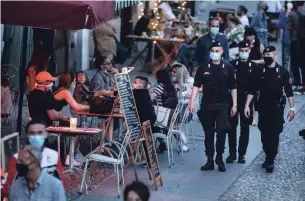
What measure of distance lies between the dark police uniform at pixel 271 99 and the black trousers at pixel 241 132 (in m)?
0.30

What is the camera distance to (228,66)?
13.1 meters

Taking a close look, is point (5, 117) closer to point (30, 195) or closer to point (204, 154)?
point (204, 154)

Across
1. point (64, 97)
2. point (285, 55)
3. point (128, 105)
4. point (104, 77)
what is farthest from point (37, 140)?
point (285, 55)

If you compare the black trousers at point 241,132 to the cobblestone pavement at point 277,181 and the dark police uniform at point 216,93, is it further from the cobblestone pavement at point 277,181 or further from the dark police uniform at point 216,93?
the dark police uniform at point 216,93

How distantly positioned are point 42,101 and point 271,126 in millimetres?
3470

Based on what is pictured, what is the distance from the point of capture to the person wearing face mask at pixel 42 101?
1180 centimetres

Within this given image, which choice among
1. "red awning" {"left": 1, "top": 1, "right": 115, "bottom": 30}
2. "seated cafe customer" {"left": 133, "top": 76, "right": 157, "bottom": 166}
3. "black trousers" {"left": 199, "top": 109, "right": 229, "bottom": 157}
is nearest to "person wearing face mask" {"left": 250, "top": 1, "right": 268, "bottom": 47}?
"black trousers" {"left": 199, "top": 109, "right": 229, "bottom": 157}

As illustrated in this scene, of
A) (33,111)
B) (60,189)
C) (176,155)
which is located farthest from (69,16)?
(176,155)

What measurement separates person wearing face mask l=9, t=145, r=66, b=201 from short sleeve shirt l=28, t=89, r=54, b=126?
368 cm

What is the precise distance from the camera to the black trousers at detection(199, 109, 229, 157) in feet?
42.8

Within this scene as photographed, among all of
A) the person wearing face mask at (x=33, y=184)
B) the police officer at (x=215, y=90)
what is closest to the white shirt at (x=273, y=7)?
the police officer at (x=215, y=90)

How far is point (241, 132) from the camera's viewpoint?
13.9 m

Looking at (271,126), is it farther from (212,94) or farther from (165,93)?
(165,93)

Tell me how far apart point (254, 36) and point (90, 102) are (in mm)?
3268
